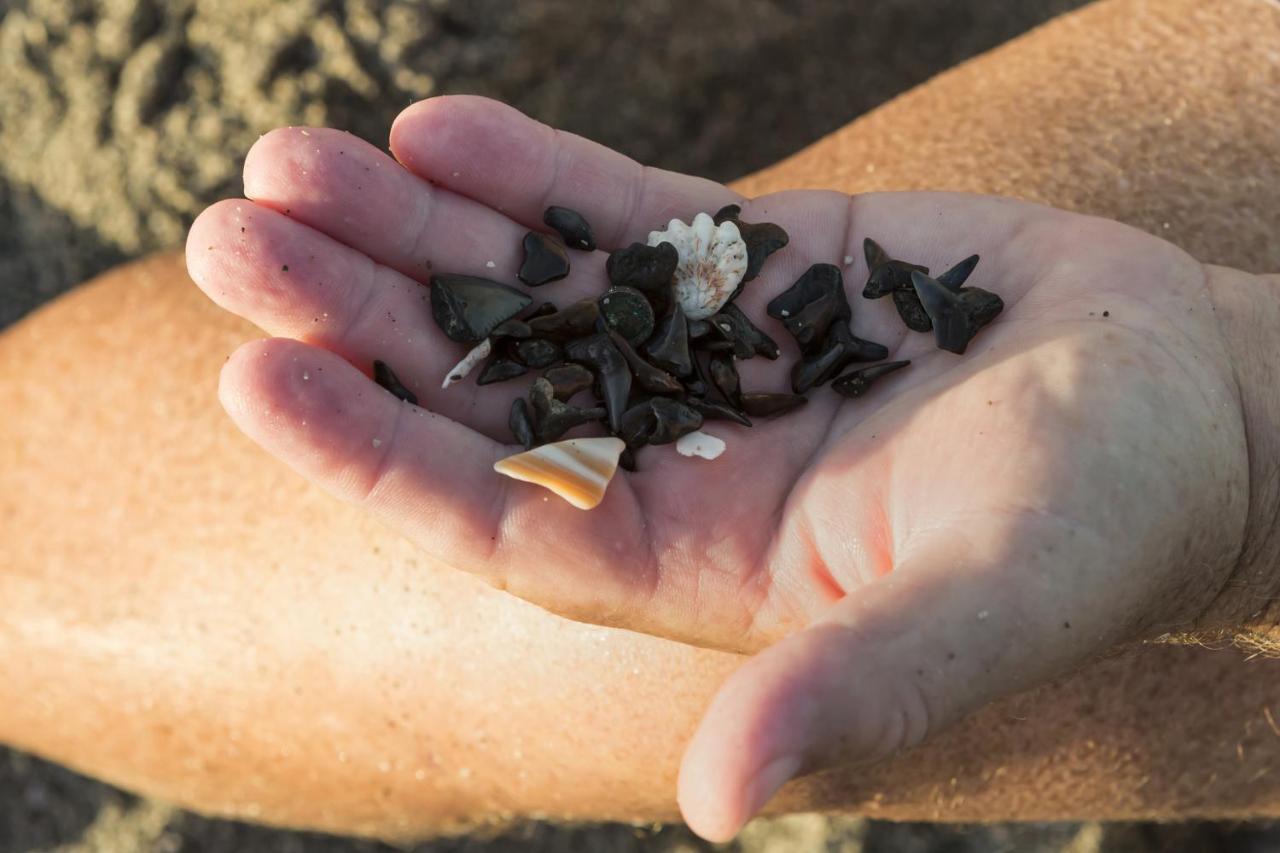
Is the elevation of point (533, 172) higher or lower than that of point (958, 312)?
higher

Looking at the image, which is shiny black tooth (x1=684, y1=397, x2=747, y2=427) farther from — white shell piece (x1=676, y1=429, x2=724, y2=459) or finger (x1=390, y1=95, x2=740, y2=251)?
finger (x1=390, y1=95, x2=740, y2=251)

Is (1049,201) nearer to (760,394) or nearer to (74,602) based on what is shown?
(760,394)

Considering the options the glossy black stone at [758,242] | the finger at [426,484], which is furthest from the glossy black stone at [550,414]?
the glossy black stone at [758,242]

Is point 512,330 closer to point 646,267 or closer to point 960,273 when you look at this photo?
point 646,267

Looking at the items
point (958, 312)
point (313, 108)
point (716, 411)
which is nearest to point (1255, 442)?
point (958, 312)

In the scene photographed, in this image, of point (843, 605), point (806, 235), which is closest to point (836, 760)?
point (843, 605)

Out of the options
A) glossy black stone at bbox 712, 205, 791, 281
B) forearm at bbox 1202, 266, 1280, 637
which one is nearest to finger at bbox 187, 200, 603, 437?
glossy black stone at bbox 712, 205, 791, 281
